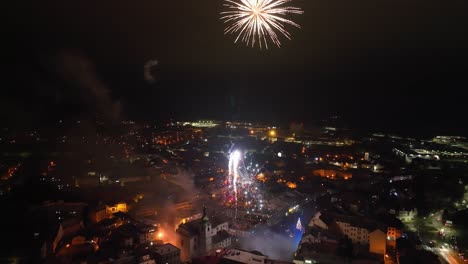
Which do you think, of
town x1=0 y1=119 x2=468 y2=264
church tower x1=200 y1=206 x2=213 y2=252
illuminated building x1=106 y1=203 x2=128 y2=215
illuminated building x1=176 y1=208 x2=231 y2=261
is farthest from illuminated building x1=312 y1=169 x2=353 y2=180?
illuminated building x1=106 y1=203 x2=128 y2=215

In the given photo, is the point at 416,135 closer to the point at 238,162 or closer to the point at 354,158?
the point at 354,158

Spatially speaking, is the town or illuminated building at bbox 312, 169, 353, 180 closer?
the town

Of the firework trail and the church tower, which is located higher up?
the firework trail

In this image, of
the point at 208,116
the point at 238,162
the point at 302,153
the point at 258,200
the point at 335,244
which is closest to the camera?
the point at 335,244

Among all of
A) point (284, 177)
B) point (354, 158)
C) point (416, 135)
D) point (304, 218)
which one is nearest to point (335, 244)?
point (304, 218)

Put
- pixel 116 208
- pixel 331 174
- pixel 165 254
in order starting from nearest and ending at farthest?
pixel 165 254 < pixel 116 208 < pixel 331 174

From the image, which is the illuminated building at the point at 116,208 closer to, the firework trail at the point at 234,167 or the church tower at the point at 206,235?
the church tower at the point at 206,235

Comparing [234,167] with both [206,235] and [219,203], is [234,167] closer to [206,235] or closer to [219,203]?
[219,203]

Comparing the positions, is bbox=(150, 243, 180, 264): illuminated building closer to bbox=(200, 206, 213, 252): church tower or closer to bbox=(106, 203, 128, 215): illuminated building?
bbox=(200, 206, 213, 252): church tower

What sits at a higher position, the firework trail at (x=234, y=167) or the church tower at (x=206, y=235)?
the firework trail at (x=234, y=167)

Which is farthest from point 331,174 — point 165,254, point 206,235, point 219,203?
point 165,254

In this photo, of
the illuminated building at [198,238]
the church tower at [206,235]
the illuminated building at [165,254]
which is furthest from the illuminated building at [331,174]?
the illuminated building at [165,254]
